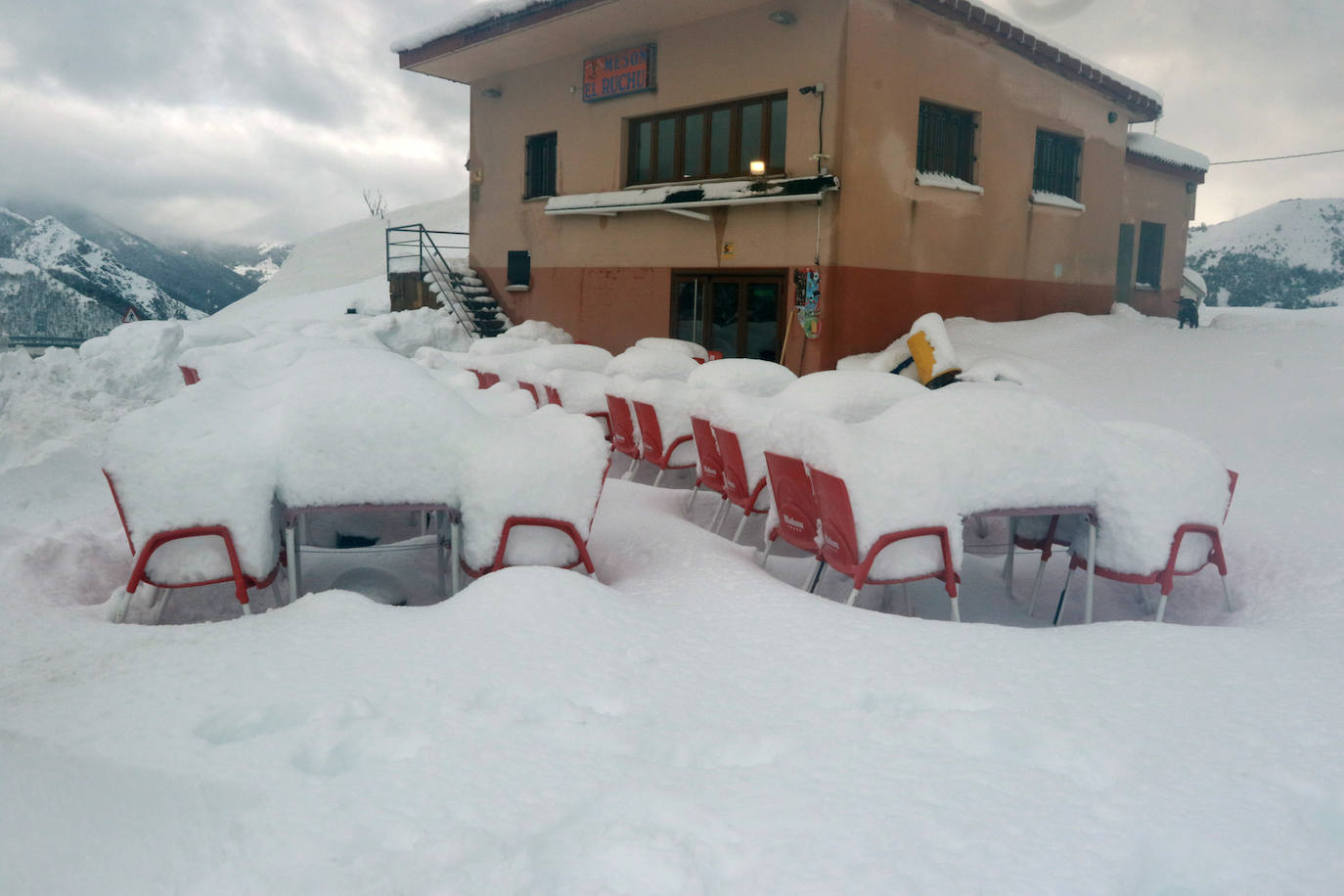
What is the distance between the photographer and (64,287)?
36.2 feet

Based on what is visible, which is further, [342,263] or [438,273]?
[342,263]

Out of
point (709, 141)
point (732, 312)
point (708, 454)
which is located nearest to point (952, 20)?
point (709, 141)

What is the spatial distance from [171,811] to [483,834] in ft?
2.78

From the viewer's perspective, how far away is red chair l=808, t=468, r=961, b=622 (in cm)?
428

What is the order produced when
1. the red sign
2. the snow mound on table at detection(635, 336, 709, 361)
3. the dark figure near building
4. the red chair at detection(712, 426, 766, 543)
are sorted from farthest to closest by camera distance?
the dark figure near building → the red sign → the snow mound on table at detection(635, 336, 709, 361) → the red chair at detection(712, 426, 766, 543)

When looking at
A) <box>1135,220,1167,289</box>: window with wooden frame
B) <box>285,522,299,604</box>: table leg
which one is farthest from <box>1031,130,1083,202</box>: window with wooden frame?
<box>285,522,299,604</box>: table leg

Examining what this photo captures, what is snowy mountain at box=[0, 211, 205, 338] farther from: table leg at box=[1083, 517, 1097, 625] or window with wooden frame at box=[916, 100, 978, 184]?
window with wooden frame at box=[916, 100, 978, 184]

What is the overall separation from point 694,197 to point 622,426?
6161mm

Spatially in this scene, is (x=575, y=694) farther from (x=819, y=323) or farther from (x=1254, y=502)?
(x=819, y=323)

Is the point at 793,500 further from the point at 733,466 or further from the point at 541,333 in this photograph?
the point at 541,333

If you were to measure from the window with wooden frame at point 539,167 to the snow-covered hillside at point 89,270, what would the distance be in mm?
6471

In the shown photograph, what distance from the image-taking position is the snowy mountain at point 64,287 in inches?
373

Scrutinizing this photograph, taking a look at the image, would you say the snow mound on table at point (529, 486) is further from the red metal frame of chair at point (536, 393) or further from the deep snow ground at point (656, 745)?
the red metal frame of chair at point (536, 393)

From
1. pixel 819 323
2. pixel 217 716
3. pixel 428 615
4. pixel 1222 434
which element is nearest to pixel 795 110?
pixel 819 323
